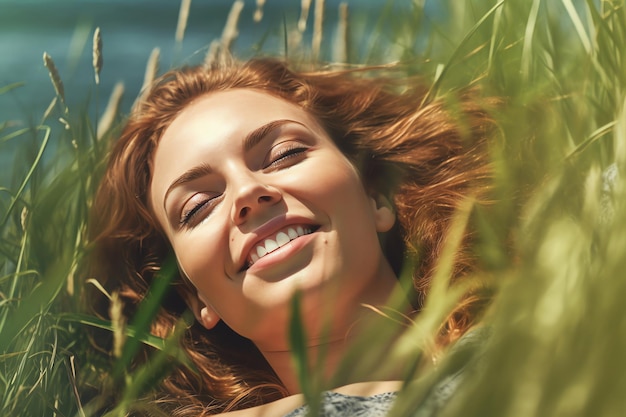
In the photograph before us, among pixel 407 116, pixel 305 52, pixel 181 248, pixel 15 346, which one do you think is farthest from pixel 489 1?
pixel 15 346

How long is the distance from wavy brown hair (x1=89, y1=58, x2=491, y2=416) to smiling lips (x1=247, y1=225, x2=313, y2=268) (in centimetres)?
25

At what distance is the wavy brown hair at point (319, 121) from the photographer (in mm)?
1576

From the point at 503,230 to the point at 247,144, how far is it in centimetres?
54

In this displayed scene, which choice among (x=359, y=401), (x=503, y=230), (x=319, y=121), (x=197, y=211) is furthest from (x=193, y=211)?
(x=503, y=230)

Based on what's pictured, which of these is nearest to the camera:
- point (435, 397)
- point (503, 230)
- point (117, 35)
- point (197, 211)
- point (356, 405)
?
point (435, 397)

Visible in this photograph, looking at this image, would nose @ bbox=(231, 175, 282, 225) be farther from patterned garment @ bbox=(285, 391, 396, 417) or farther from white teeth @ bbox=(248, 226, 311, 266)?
patterned garment @ bbox=(285, 391, 396, 417)

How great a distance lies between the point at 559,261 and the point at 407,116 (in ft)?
3.29

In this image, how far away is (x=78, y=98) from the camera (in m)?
2.01

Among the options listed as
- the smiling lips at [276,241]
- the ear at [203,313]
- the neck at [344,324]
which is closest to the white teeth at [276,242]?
the smiling lips at [276,241]

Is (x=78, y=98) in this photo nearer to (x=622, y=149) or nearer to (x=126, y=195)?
(x=126, y=195)

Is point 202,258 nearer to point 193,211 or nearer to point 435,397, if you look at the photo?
Answer: point 193,211

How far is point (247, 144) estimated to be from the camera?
4.68ft

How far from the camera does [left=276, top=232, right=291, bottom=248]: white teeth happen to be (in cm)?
135

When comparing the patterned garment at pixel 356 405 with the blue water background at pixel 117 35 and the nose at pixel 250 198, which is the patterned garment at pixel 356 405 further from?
the blue water background at pixel 117 35
